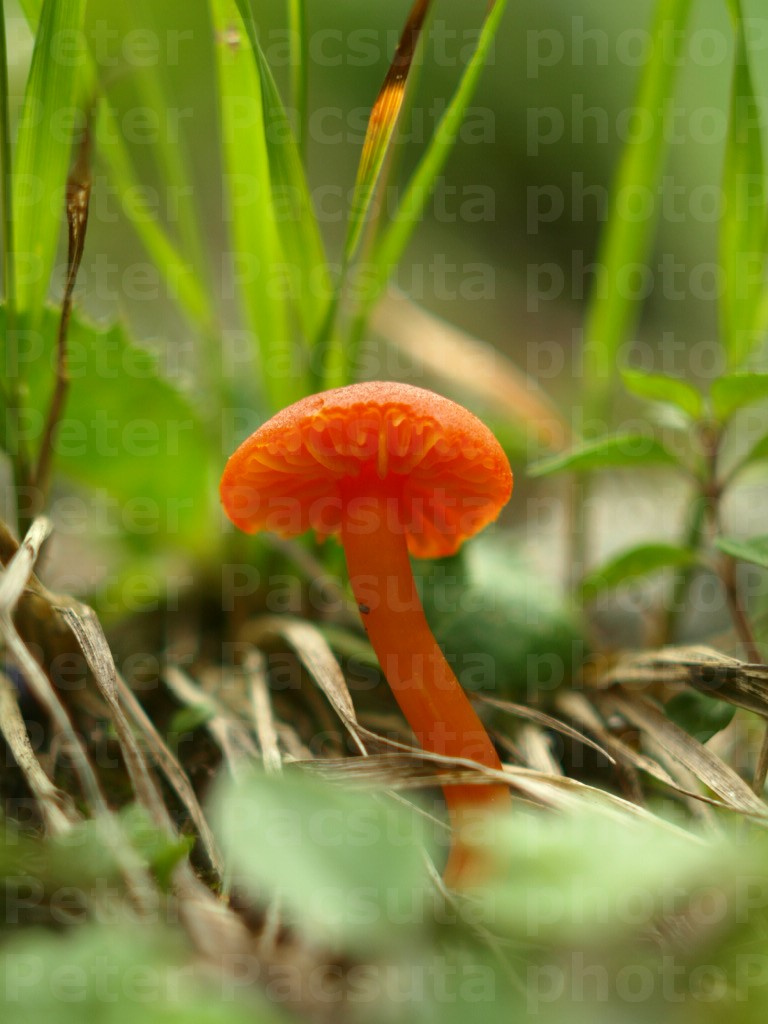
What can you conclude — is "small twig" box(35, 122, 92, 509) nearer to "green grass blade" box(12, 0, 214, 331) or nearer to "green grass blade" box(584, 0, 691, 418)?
"green grass blade" box(12, 0, 214, 331)

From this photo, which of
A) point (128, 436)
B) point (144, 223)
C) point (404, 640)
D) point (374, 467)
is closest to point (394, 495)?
point (374, 467)

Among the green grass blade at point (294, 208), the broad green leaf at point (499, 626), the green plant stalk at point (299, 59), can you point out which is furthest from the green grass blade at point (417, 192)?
the broad green leaf at point (499, 626)

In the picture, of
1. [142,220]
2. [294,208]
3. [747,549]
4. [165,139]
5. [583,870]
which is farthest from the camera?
[165,139]

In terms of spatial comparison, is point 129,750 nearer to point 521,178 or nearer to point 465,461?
point 465,461

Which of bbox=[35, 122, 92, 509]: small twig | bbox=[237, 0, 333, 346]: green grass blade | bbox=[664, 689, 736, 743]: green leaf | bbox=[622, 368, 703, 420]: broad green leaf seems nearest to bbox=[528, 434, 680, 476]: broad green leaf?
bbox=[622, 368, 703, 420]: broad green leaf

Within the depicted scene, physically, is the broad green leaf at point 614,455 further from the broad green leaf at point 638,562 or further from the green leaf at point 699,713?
the green leaf at point 699,713

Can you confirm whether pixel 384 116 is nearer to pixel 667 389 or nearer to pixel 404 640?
pixel 667 389
